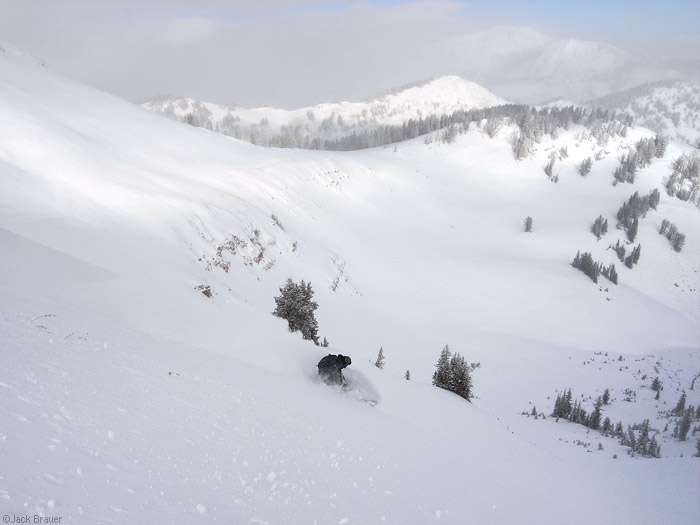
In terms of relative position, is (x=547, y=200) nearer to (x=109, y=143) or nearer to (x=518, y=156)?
(x=518, y=156)

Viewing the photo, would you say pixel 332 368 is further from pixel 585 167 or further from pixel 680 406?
pixel 585 167

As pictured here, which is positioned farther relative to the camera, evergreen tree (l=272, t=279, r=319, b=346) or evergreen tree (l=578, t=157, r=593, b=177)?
evergreen tree (l=578, t=157, r=593, b=177)

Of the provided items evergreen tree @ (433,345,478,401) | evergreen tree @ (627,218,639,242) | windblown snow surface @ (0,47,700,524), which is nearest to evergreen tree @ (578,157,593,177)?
evergreen tree @ (627,218,639,242)

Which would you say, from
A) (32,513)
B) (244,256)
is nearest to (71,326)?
(32,513)

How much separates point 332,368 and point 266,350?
299 cm

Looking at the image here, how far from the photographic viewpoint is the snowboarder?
1422 cm

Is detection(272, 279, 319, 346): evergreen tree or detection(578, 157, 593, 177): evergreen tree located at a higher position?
detection(578, 157, 593, 177): evergreen tree

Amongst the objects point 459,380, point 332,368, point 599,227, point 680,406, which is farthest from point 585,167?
point 332,368

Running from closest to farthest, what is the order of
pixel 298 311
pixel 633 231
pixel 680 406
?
pixel 298 311, pixel 680 406, pixel 633 231

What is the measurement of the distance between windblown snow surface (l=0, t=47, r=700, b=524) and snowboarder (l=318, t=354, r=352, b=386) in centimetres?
54

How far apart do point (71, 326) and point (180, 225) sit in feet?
65.5

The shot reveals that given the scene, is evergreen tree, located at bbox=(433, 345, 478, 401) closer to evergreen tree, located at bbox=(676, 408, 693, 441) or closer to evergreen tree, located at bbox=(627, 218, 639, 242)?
evergreen tree, located at bbox=(676, 408, 693, 441)

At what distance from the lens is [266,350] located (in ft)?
49.9

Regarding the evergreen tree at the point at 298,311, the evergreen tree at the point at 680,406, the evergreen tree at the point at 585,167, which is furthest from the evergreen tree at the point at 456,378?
the evergreen tree at the point at 585,167
